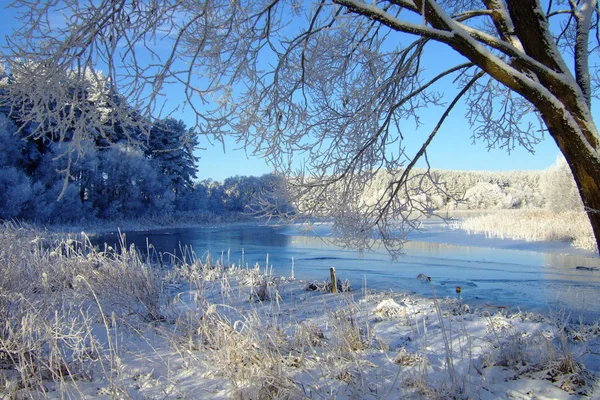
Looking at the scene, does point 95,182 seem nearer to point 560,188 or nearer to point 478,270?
point 478,270

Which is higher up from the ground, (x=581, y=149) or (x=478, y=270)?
(x=581, y=149)

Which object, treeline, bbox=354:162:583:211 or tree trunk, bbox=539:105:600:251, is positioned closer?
tree trunk, bbox=539:105:600:251

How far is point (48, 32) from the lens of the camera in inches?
110

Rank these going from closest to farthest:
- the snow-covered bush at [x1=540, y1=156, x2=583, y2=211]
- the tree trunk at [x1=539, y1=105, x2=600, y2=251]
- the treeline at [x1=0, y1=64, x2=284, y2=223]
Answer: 1. the tree trunk at [x1=539, y1=105, x2=600, y2=251]
2. the treeline at [x1=0, y1=64, x2=284, y2=223]
3. the snow-covered bush at [x1=540, y1=156, x2=583, y2=211]

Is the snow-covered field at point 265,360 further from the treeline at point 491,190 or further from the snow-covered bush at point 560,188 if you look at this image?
the snow-covered bush at point 560,188

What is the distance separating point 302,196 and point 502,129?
264cm

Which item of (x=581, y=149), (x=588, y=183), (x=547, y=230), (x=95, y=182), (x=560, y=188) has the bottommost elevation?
(x=547, y=230)

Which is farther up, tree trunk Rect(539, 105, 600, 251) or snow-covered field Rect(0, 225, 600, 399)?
tree trunk Rect(539, 105, 600, 251)

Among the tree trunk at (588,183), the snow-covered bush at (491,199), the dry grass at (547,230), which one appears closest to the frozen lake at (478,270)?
the dry grass at (547,230)

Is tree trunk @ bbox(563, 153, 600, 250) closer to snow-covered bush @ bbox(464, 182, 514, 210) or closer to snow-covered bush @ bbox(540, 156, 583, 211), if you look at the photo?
snow-covered bush @ bbox(540, 156, 583, 211)

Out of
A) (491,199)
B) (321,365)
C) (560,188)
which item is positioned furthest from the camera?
(491,199)

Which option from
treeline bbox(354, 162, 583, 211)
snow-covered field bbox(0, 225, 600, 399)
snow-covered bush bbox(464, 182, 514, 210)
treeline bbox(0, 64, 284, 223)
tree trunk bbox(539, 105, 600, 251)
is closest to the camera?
tree trunk bbox(539, 105, 600, 251)

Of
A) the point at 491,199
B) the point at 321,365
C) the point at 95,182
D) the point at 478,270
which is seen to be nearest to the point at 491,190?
the point at 491,199

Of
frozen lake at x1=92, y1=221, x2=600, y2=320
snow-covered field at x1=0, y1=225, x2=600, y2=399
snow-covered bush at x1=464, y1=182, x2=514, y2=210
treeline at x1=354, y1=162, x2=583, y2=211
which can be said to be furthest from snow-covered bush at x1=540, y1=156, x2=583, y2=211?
snow-covered bush at x1=464, y1=182, x2=514, y2=210
